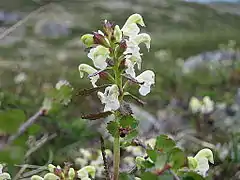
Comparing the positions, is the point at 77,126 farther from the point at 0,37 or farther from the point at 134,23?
the point at 134,23

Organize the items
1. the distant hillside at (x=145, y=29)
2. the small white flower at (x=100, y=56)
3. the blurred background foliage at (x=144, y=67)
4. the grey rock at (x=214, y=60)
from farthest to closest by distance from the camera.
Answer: the distant hillside at (x=145, y=29) → the grey rock at (x=214, y=60) → the blurred background foliage at (x=144, y=67) → the small white flower at (x=100, y=56)

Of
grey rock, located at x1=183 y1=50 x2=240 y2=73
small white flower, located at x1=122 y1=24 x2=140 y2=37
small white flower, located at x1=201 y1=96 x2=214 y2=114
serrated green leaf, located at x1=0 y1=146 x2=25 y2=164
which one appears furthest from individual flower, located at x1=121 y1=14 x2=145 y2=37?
grey rock, located at x1=183 y1=50 x2=240 y2=73

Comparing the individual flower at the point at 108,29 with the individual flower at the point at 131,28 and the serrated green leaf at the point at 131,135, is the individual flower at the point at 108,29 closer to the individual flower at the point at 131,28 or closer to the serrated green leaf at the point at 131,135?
the individual flower at the point at 131,28

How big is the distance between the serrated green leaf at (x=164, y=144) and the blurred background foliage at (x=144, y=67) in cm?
22

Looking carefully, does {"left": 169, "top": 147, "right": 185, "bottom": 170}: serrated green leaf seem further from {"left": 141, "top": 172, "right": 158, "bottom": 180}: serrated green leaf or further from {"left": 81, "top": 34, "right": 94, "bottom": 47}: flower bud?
{"left": 81, "top": 34, "right": 94, "bottom": 47}: flower bud

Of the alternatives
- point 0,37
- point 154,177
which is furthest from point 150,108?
point 154,177

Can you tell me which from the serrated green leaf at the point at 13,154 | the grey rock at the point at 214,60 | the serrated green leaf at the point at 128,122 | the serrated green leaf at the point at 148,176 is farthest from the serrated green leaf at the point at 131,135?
the grey rock at the point at 214,60

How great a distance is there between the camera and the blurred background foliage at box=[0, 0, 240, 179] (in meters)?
1.79

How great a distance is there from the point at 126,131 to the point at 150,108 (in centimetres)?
518

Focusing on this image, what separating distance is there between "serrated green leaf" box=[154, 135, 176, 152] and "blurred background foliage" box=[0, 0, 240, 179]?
8.8 inches

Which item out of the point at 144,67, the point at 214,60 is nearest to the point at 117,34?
the point at 214,60

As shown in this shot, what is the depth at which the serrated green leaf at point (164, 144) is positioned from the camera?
81cm

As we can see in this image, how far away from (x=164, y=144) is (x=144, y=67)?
14.7 metres

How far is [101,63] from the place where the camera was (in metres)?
0.86
